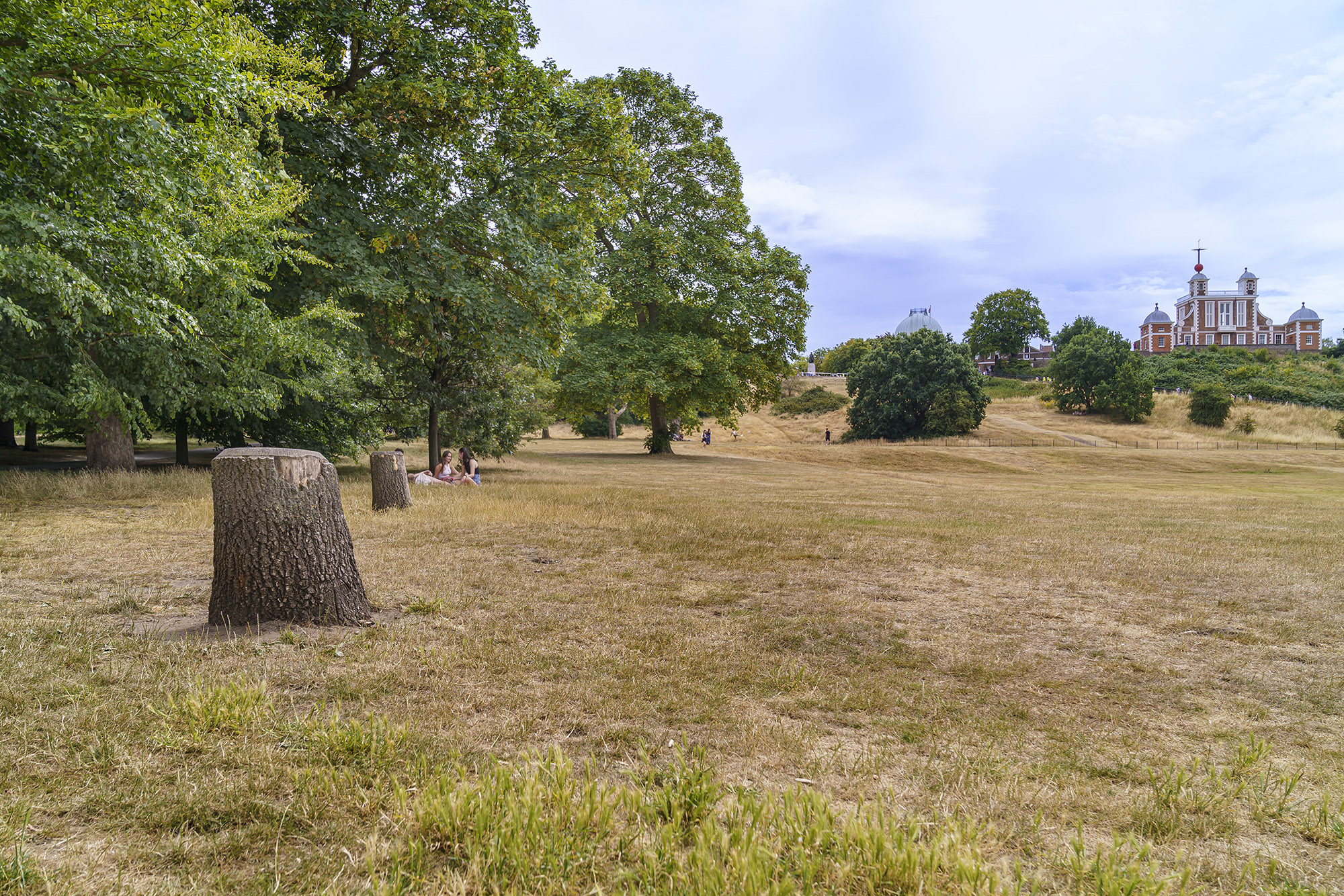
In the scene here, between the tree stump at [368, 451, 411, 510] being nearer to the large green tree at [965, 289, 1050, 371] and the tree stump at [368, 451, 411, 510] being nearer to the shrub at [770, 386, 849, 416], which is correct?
the shrub at [770, 386, 849, 416]

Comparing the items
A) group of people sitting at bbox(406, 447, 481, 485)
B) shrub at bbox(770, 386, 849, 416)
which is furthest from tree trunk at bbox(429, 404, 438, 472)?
shrub at bbox(770, 386, 849, 416)

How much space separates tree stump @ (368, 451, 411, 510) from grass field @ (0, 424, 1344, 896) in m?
3.54

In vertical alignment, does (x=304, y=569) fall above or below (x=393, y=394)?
below

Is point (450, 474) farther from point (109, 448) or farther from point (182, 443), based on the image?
point (182, 443)

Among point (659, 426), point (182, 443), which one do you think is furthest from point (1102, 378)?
point (182, 443)

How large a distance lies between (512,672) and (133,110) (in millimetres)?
8450

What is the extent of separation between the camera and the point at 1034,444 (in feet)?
147

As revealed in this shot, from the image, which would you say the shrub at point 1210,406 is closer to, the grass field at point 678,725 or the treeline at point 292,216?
the treeline at point 292,216

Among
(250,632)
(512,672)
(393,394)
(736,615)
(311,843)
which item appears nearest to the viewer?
(311,843)

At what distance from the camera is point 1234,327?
119 meters

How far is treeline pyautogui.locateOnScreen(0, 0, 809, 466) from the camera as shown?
28.3 ft

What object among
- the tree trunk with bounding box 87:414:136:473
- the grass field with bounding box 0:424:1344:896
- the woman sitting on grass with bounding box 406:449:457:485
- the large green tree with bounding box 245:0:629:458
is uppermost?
the large green tree with bounding box 245:0:629:458

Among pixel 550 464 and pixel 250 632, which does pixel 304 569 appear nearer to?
pixel 250 632

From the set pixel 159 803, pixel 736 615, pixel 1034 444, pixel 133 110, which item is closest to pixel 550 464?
pixel 133 110
